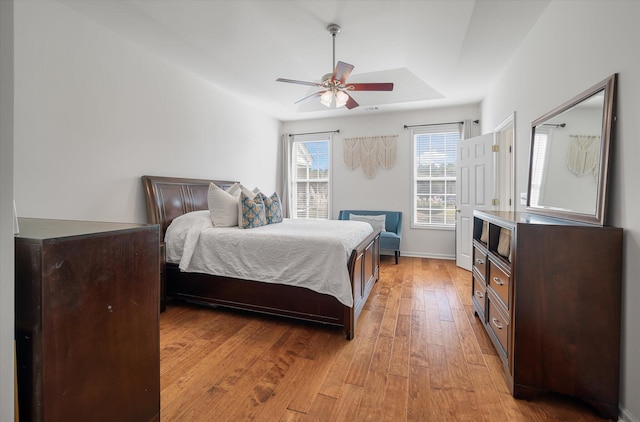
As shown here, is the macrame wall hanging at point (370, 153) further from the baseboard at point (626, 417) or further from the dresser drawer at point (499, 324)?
the baseboard at point (626, 417)

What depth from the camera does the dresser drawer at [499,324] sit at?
1821 mm

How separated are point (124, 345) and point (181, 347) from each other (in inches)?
48.8

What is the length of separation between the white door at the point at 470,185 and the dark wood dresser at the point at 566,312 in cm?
248

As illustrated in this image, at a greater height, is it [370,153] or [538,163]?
[370,153]

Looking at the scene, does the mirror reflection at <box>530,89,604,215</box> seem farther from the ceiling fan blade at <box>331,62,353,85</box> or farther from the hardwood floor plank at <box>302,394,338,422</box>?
the hardwood floor plank at <box>302,394,338,422</box>

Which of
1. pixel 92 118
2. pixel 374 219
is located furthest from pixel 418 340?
pixel 92 118

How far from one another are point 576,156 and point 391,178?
11.8 feet

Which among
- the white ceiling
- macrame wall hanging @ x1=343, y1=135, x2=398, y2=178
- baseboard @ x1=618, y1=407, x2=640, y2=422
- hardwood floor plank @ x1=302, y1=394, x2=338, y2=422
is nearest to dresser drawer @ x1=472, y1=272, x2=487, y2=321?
baseboard @ x1=618, y1=407, x2=640, y2=422

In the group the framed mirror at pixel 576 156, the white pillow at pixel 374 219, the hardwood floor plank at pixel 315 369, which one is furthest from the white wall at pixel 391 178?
the hardwood floor plank at pixel 315 369

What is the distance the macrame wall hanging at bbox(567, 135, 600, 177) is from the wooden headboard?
11.7 feet

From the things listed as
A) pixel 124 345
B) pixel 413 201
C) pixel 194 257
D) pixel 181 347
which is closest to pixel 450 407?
pixel 124 345

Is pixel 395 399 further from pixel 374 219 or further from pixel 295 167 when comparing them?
pixel 295 167

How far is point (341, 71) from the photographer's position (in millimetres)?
2752

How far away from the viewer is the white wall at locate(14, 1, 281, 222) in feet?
7.07
